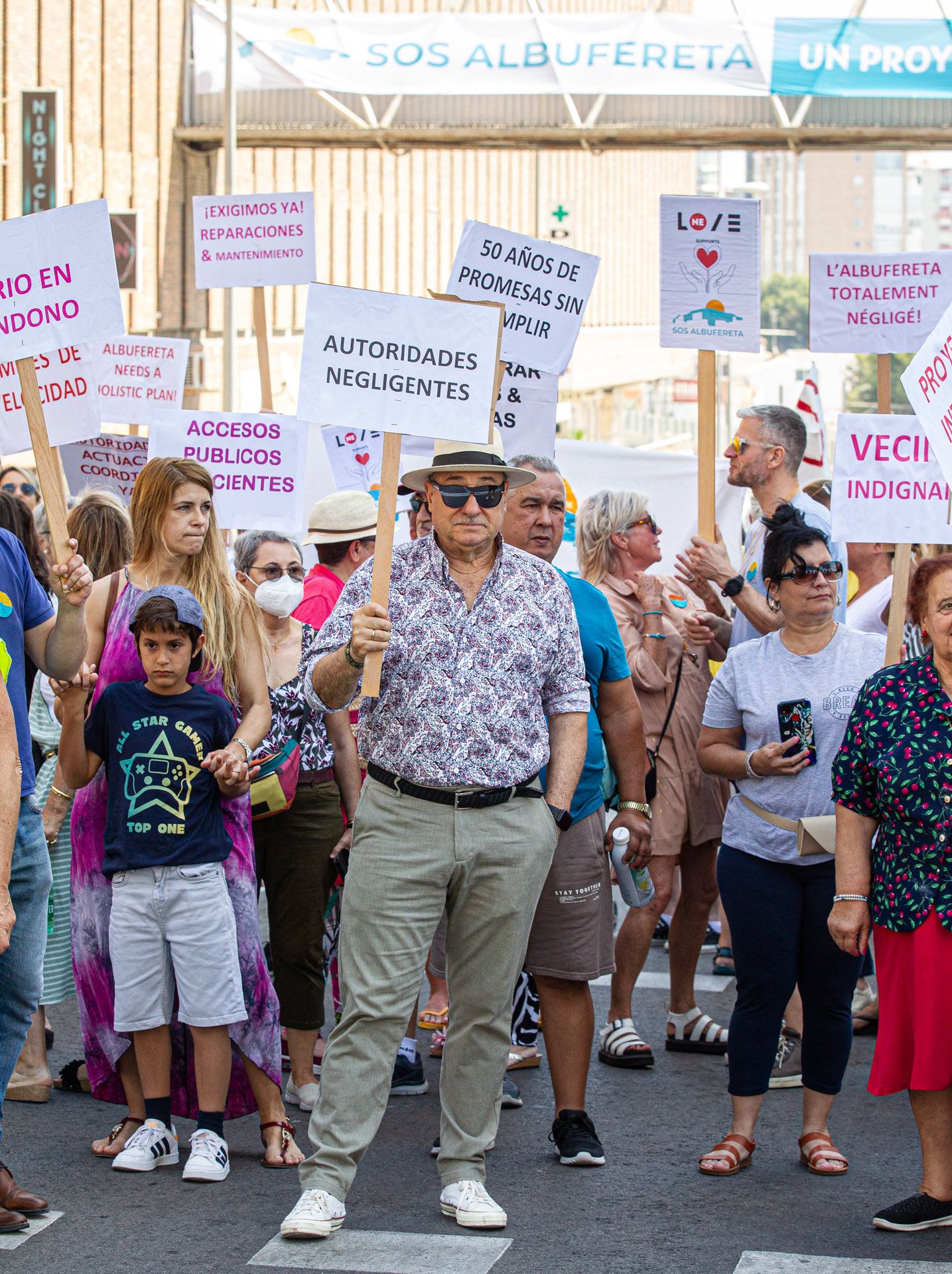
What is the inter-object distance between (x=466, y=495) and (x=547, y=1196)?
1938 mm

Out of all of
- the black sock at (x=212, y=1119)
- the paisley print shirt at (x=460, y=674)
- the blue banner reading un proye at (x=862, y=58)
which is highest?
the blue banner reading un proye at (x=862, y=58)

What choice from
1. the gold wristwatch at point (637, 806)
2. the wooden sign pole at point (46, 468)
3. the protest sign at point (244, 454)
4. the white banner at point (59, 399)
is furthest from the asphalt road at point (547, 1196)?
the protest sign at point (244, 454)

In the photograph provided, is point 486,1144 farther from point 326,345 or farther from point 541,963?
point 326,345

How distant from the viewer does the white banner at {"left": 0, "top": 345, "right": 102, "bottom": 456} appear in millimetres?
6328

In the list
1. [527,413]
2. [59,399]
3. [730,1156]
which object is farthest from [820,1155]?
[59,399]

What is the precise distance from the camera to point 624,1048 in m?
6.32

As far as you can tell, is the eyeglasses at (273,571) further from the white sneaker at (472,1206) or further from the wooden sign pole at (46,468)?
the white sneaker at (472,1206)

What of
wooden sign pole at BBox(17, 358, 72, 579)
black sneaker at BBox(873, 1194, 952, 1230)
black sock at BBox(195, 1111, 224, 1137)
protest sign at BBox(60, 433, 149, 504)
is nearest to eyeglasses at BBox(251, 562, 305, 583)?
wooden sign pole at BBox(17, 358, 72, 579)

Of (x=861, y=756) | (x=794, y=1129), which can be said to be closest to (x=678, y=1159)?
(x=794, y=1129)

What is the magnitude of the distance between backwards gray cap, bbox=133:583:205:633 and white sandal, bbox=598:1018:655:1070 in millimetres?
2321

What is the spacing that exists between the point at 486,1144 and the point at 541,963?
65cm

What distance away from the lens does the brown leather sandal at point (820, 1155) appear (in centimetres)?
512

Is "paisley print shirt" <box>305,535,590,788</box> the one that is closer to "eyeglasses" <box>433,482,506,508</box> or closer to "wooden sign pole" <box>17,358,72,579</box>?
"eyeglasses" <box>433,482,506,508</box>

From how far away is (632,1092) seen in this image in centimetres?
601
